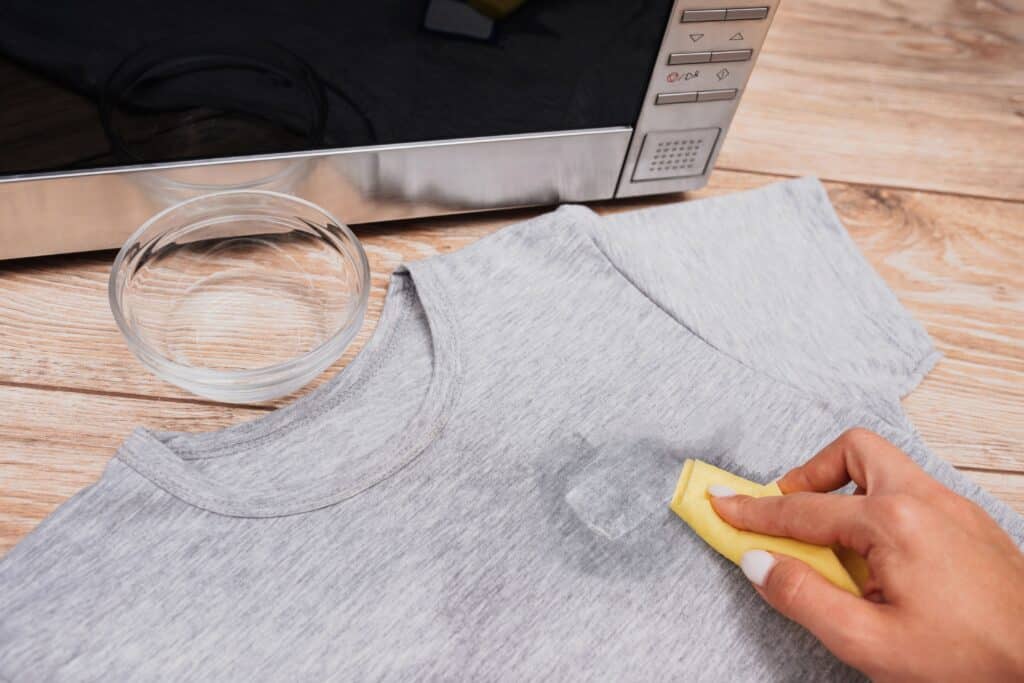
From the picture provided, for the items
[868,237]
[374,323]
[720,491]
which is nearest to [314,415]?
[374,323]

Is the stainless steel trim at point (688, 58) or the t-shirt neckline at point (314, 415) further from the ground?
the stainless steel trim at point (688, 58)

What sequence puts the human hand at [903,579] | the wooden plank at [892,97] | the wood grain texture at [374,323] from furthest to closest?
the wooden plank at [892,97] < the wood grain texture at [374,323] < the human hand at [903,579]

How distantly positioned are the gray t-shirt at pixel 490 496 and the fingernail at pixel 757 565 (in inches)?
1.0

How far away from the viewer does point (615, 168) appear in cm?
57

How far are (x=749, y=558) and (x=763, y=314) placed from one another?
18 cm

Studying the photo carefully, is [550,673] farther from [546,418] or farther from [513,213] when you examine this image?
[513,213]

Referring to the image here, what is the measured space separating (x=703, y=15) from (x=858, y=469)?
264 mm

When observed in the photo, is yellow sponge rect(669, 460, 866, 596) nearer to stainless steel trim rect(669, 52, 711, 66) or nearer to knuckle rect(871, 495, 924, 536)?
knuckle rect(871, 495, 924, 536)

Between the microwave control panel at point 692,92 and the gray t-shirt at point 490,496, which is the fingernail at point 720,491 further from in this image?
the microwave control panel at point 692,92

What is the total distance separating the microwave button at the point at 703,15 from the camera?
489 millimetres

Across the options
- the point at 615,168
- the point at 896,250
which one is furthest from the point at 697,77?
the point at 896,250

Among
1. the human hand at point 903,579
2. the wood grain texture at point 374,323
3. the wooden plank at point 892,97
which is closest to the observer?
the human hand at point 903,579

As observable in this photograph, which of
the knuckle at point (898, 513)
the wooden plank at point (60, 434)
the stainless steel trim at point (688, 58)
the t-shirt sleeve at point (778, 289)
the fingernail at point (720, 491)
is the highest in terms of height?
the stainless steel trim at point (688, 58)

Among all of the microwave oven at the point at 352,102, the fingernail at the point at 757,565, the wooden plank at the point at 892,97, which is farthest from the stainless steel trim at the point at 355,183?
the fingernail at the point at 757,565
